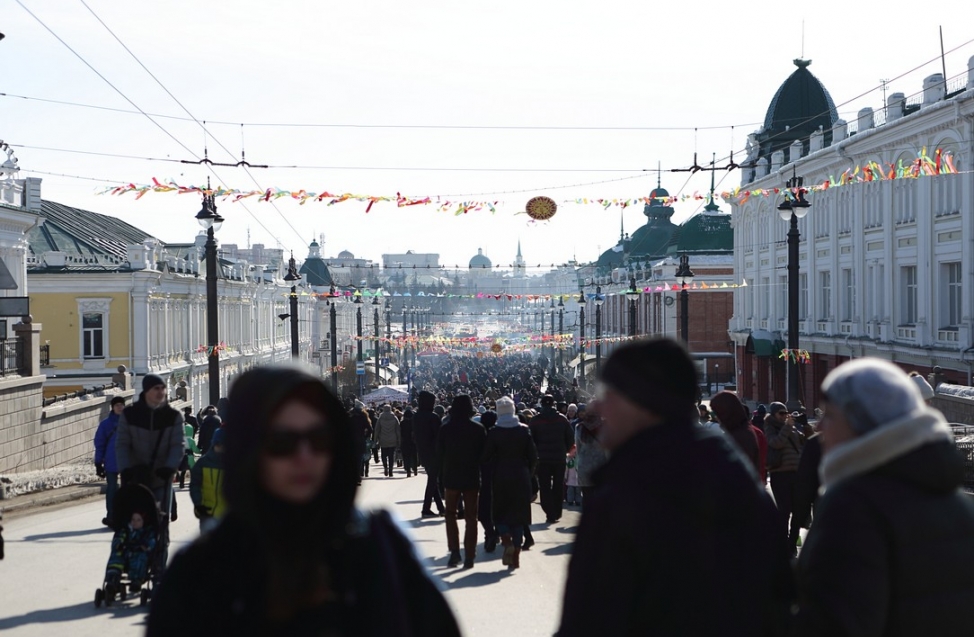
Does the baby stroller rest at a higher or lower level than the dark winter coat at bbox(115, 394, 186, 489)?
lower

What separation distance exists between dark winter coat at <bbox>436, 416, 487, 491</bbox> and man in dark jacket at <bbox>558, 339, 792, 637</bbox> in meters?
7.47

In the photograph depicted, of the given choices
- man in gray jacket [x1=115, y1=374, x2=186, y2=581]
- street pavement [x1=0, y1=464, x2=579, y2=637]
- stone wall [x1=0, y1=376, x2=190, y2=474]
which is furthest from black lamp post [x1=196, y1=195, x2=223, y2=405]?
man in gray jacket [x1=115, y1=374, x2=186, y2=581]

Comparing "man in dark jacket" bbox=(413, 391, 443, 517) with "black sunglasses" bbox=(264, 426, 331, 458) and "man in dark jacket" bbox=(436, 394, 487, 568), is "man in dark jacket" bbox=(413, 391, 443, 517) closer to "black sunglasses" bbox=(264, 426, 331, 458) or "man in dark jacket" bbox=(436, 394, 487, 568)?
"man in dark jacket" bbox=(436, 394, 487, 568)

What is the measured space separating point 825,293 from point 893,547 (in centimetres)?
3852

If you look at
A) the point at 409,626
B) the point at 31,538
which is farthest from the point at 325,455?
the point at 31,538

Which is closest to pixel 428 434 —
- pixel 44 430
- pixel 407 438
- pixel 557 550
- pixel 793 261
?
pixel 557 550

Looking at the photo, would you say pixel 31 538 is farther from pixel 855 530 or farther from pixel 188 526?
pixel 855 530

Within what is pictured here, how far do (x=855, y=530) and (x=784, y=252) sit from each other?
41977 millimetres

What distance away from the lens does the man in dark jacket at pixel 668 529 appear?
349 centimetres

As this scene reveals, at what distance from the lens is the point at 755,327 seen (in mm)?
47938

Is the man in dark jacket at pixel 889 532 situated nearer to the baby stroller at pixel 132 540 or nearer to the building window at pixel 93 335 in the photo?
the baby stroller at pixel 132 540

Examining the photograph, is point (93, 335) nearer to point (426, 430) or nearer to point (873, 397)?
point (426, 430)

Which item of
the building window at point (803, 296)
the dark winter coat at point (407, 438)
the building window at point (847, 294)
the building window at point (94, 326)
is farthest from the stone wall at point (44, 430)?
the building window at point (803, 296)

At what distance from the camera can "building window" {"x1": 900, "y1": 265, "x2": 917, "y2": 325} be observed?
33.1 meters
